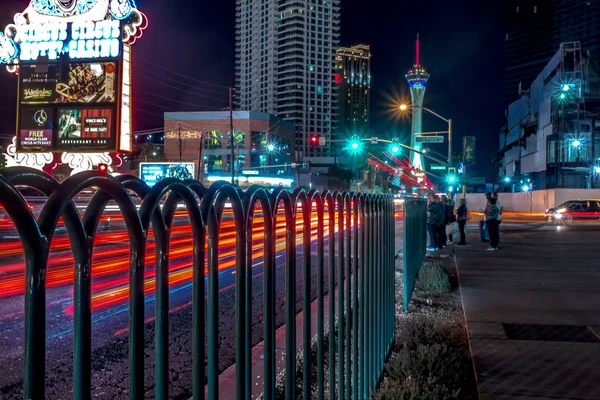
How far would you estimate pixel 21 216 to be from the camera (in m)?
1.42

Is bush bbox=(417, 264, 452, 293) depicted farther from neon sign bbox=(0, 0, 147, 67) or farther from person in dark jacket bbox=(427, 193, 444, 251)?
neon sign bbox=(0, 0, 147, 67)

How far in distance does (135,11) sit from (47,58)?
624 centimetres

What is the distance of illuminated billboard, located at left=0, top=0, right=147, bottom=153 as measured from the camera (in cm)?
3453

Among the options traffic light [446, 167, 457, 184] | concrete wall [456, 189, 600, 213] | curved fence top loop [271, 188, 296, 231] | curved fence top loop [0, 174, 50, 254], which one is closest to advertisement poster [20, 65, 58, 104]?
traffic light [446, 167, 457, 184]

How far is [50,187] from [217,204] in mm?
972

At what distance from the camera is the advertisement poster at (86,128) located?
3450 centimetres

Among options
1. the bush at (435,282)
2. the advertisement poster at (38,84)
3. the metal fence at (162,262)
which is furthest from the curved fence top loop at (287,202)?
the advertisement poster at (38,84)

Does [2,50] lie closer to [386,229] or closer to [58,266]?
[58,266]

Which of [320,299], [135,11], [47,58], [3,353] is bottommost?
[3,353]

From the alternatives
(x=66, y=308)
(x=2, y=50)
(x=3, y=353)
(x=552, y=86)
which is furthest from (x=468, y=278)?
(x=552, y=86)

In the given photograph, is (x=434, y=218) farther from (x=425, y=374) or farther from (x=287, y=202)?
(x=287, y=202)

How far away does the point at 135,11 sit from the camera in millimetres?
37562

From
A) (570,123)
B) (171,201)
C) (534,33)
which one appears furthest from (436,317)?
(534,33)

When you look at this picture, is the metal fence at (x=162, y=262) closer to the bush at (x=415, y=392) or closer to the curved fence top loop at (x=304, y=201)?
the curved fence top loop at (x=304, y=201)
